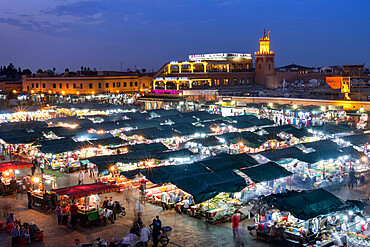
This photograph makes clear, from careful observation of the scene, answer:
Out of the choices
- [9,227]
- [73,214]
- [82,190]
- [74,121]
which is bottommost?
[9,227]

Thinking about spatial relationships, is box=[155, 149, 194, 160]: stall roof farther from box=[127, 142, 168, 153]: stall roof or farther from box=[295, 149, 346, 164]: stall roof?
box=[295, 149, 346, 164]: stall roof

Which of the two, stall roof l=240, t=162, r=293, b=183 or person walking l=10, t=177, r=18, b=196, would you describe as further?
person walking l=10, t=177, r=18, b=196

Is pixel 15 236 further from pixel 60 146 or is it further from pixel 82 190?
pixel 60 146

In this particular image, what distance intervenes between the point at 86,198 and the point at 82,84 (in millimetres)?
42571

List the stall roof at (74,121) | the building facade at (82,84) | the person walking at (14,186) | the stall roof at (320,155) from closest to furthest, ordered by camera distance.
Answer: the person walking at (14,186) < the stall roof at (320,155) < the stall roof at (74,121) < the building facade at (82,84)

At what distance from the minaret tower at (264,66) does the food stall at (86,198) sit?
4973 cm

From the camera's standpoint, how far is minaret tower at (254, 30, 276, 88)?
6028 cm

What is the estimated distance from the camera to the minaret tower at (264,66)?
2373 inches

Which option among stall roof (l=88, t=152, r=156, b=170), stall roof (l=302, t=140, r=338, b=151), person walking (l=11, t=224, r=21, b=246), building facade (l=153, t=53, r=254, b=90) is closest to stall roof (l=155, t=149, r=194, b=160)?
stall roof (l=88, t=152, r=156, b=170)

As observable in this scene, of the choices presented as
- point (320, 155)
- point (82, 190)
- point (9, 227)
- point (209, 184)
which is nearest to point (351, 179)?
point (320, 155)

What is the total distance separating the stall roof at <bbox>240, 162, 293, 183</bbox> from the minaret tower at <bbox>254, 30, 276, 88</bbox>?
156 ft

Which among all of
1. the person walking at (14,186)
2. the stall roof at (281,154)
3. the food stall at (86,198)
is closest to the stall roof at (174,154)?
the stall roof at (281,154)

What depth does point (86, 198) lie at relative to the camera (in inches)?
512

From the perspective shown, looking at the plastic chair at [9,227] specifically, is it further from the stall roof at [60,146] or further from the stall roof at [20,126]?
the stall roof at [20,126]
